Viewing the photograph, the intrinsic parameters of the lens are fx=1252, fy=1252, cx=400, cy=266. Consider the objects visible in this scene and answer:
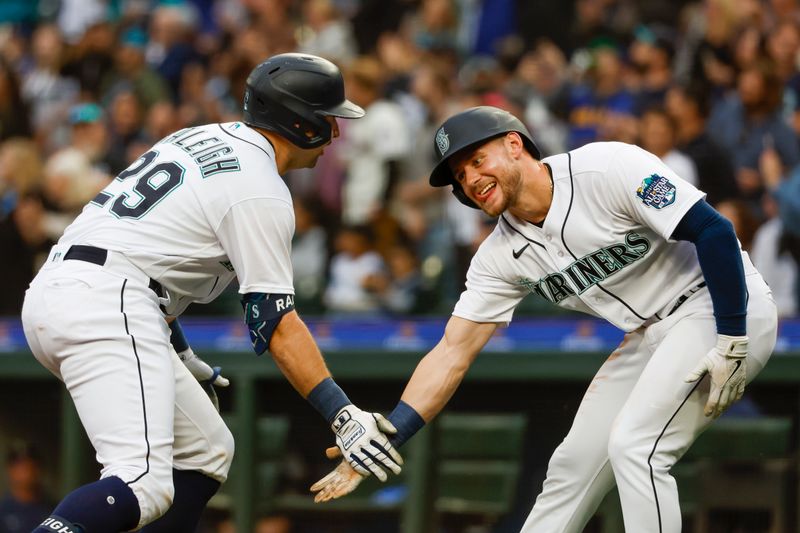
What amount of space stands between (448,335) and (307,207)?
3782 millimetres

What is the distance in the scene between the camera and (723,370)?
13.7ft

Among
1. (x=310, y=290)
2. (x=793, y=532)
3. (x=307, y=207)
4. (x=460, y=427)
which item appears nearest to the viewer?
Result: (x=793, y=532)

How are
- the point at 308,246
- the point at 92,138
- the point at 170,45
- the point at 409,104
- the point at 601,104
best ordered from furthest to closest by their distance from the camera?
1. the point at 170,45
2. the point at 92,138
3. the point at 409,104
4. the point at 601,104
5. the point at 308,246

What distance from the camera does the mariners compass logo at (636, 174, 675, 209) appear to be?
414cm

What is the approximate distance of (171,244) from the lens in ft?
13.6

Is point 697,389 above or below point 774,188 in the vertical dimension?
below

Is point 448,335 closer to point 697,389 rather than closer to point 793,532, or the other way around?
point 697,389

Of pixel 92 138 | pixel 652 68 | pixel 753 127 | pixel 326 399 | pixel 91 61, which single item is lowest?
pixel 326 399

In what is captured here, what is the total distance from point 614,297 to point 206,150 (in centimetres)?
153

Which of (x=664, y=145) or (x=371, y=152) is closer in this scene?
(x=664, y=145)

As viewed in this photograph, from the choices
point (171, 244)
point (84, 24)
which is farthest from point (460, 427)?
point (84, 24)

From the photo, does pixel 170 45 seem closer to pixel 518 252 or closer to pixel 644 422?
pixel 518 252

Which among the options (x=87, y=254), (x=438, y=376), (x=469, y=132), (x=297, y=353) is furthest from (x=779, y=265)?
(x=87, y=254)

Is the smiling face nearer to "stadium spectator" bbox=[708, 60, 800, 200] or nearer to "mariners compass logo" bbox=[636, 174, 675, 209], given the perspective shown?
"mariners compass logo" bbox=[636, 174, 675, 209]
